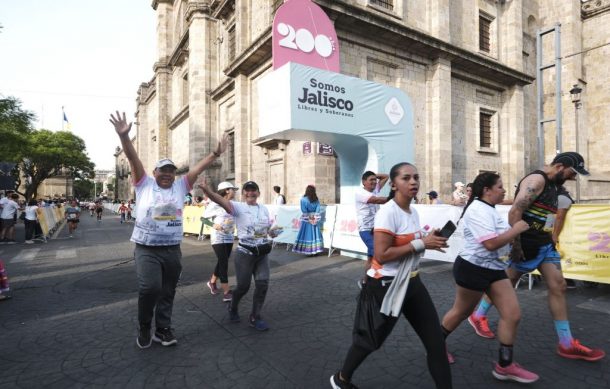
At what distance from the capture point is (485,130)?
20.8m

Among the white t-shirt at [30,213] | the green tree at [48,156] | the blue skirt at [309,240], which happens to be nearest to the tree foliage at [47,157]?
the green tree at [48,156]

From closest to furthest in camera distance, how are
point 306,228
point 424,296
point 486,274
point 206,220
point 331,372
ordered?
point 424,296
point 486,274
point 331,372
point 206,220
point 306,228

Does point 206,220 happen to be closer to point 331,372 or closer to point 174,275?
point 174,275

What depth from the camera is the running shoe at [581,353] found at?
11.2 ft

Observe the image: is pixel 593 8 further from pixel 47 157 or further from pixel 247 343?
pixel 47 157

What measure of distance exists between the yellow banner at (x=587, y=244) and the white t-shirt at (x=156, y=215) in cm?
583

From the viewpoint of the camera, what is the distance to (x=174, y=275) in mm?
3998

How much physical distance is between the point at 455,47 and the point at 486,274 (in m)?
17.3

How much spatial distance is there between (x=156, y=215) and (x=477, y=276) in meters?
3.01

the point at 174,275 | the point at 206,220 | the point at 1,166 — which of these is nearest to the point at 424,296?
the point at 174,275

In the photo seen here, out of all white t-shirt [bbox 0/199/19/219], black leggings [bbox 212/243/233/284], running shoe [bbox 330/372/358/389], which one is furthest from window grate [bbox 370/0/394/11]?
white t-shirt [bbox 0/199/19/219]

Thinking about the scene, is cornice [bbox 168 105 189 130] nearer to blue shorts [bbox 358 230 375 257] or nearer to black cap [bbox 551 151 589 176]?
blue shorts [bbox 358 230 375 257]

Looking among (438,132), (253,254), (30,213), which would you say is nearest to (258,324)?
(253,254)

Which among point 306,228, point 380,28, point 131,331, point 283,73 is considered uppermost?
point 380,28
